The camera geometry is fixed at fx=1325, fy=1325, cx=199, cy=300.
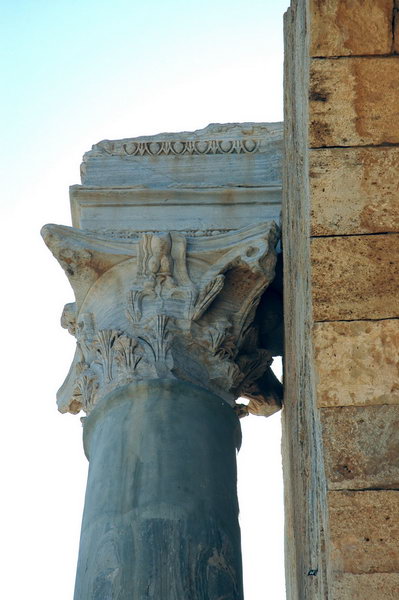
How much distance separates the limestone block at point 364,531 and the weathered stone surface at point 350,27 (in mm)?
2831

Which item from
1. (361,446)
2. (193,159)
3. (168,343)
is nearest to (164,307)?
(168,343)

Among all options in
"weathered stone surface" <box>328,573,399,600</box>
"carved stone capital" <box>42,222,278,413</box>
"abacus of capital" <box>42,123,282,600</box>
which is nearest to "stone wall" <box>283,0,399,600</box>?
"weathered stone surface" <box>328,573,399,600</box>

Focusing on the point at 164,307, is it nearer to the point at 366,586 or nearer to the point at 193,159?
the point at 193,159

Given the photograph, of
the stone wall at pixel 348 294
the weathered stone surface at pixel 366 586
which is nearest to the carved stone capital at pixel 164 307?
the stone wall at pixel 348 294

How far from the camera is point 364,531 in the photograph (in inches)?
265

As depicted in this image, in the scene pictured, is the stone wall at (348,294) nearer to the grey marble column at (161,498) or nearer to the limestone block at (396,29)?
the limestone block at (396,29)

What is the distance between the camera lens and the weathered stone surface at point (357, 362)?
7234 millimetres

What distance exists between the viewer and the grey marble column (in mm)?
8617

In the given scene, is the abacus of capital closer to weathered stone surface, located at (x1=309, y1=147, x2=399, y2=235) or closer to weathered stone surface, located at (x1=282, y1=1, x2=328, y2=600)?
weathered stone surface, located at (x1=282, y1=1, x2=328, y2=600)

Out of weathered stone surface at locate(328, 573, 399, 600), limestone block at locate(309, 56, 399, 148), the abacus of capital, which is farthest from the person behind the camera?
the abacus of capital

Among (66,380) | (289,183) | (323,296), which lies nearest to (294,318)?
(289,183)

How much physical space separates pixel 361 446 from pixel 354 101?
2204mm

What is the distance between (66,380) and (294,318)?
9.11 feet

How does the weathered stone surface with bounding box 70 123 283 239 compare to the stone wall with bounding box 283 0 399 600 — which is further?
the weathered stone surface with bounding box 70 123 283 239
